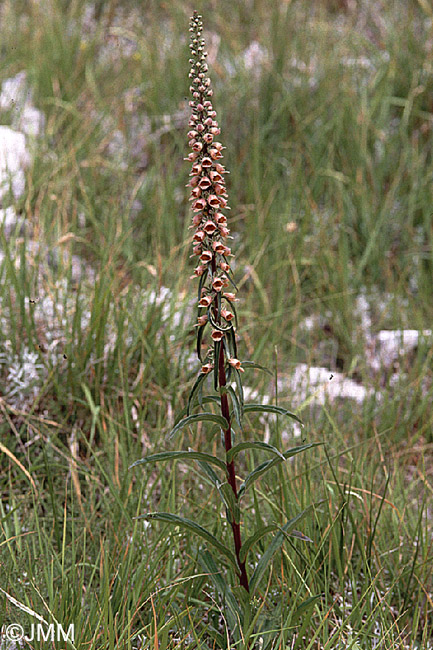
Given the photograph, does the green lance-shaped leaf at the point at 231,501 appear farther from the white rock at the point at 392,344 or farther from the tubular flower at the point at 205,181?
the white rock at the point at 392,344

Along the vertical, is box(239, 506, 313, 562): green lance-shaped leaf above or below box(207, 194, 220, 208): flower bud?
below

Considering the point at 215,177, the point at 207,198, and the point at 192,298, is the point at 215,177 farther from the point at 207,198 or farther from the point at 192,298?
the point at 192,298

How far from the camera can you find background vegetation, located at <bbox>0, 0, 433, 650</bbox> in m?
1.72

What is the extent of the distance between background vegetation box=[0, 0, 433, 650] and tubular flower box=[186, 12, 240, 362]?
0.38m

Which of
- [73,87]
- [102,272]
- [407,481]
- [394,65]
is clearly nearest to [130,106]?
[73,87]

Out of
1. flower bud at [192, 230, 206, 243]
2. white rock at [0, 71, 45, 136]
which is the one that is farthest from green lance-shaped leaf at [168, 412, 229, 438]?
white rock at [0, 71, 45, 136]

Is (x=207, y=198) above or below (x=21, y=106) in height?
below

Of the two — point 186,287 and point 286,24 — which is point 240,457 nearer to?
point 186,287

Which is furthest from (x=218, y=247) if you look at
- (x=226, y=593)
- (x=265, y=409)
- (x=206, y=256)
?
(x=226, y=593)

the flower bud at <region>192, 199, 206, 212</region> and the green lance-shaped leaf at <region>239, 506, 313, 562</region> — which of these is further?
the green lance-shaped leaf at <region>239, 506, 313, 562</region>

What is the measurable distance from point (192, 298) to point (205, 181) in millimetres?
1755

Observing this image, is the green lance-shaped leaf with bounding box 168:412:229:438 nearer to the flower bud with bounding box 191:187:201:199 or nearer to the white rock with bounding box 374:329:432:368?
the flower bud with bounding box 191:187:201:199

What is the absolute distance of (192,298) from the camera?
10.0ft

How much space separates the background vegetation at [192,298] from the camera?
1.72 metres
